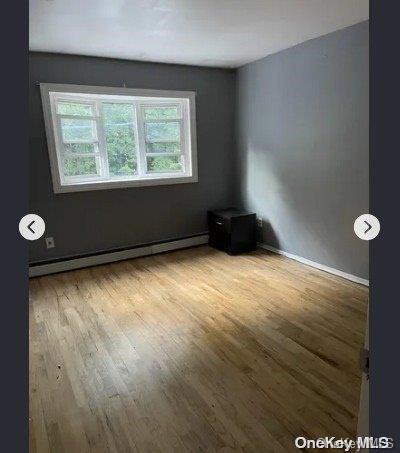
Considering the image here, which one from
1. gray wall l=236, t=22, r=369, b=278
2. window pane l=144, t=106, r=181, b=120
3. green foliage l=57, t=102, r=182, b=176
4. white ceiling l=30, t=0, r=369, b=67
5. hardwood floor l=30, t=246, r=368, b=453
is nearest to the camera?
hardwood floor l=30, t=246, r=368, b=453

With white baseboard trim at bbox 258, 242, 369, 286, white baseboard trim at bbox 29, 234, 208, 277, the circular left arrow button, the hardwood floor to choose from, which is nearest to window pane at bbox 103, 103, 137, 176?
white baseboard trim at bbox 29, 234, 208, 277

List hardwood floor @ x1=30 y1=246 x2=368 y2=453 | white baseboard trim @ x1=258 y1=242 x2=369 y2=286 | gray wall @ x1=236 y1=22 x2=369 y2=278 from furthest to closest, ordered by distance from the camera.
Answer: white baseboard trim @ x1=258 y1=242 x2=369 y2=286, gray wall @ x1=236 y1=22 x2=369 y2=278, hardwood floor @ x1=30 y1=246 x2=368 y2=453

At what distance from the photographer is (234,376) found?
1.87m

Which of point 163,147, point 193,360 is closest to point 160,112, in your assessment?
point 163,147

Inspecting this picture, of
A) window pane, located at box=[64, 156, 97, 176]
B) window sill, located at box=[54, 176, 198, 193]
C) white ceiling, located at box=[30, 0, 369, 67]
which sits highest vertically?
white ceiling, located at box=[30, 0, 369, 67]

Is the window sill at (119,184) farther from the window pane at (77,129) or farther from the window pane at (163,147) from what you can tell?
the window pane at (77,129)

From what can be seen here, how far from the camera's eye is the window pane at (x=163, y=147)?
401 cm

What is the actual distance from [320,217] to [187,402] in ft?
7.62

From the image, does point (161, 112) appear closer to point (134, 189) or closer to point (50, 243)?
point (134, 189)

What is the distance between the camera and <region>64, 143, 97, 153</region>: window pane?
3.53 meters

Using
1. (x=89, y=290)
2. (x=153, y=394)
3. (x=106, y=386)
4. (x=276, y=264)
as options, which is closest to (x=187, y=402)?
(x=153, y=394)

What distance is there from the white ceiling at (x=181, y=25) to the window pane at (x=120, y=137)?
586 millimetres

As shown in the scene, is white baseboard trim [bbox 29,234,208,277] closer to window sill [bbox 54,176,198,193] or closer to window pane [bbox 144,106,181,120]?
window sill [bbox 54,176,198,193]

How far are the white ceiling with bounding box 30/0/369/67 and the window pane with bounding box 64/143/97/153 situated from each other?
2.99 ft
